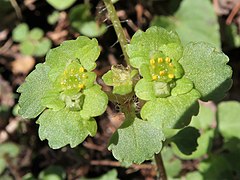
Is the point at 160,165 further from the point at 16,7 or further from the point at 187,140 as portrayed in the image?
the point at 16,7

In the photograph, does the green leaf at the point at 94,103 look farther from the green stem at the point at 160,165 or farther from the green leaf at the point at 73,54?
the green stem at the point at 160,165

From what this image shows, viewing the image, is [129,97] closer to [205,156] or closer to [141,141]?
[141,141]

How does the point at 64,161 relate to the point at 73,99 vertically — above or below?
below

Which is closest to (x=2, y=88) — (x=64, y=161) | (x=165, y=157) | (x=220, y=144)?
(x=64, y=161)

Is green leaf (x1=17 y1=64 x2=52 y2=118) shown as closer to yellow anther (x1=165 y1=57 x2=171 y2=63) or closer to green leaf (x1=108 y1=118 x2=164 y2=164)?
green leaf (x1=108 y1=118 x2=164 y2=164)

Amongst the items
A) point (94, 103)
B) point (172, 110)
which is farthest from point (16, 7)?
point (172, 110)
